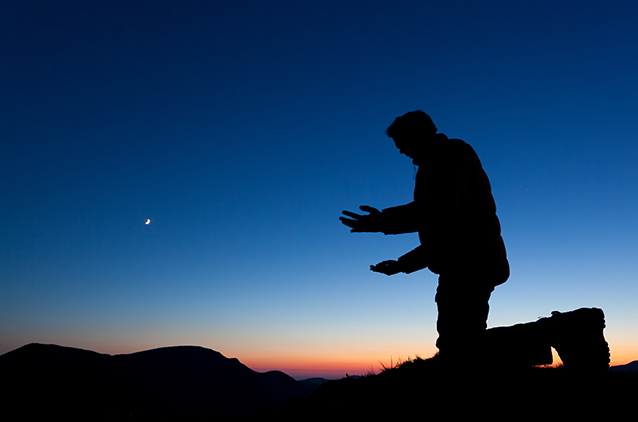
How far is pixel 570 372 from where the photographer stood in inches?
133

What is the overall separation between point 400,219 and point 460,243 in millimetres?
557

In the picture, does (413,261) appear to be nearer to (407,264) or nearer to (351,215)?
(407,264)

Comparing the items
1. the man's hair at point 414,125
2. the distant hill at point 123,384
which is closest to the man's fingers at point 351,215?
the man's hair at point 414,125

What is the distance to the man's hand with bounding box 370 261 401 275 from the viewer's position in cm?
375

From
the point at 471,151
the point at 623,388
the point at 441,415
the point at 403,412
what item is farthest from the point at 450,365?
the point at 471,151

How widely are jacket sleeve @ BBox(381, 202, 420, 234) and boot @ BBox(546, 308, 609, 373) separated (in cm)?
162

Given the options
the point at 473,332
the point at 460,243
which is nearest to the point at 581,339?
the point at 473,332

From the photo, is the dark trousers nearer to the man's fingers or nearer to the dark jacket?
the dark jacket

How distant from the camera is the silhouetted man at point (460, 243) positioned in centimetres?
302

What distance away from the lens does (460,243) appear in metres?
3.07

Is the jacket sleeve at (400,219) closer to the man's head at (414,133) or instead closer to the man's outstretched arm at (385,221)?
the man's outstretched arm at (385,221)

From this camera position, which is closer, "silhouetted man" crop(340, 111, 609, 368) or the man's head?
"silhouetted man" crop(340, 111, 609, 368)

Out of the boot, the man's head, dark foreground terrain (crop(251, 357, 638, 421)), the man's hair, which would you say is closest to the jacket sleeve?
the man's head

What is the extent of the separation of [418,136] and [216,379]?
176178 millimetres
